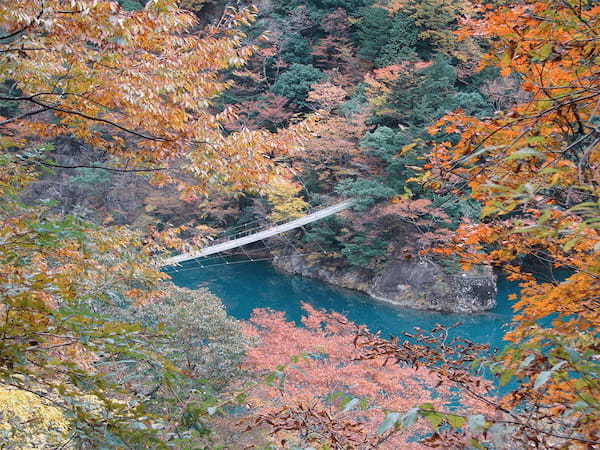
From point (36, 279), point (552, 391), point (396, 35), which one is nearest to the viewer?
point (36, 279)

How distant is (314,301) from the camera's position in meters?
11.4

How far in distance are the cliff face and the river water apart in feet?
0.78

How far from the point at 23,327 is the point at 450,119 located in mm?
1622

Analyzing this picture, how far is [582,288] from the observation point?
149 centimetres

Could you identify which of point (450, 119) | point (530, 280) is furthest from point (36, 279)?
point (530, 280)

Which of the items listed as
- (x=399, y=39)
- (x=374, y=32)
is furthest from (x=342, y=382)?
(x=374, y=32)

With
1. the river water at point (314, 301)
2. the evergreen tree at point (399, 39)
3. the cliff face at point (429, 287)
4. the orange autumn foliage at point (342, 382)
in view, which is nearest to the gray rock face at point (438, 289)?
the cliff face at point (429, 287)

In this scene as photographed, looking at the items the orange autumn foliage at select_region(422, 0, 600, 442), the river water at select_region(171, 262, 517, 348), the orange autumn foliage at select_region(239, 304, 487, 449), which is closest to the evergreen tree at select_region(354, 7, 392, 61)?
the river water at select_region(171, 262, 517, 348)

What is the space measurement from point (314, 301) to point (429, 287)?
9.07 ft

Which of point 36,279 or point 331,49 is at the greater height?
point 331,49

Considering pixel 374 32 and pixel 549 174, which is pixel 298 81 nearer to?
pixel 374 32

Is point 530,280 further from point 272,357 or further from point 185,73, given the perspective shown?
point 272,357

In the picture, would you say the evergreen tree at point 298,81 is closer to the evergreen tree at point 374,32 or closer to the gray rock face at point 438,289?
the evergreen tree at point 374,32

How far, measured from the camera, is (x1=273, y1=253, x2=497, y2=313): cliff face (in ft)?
34.6
